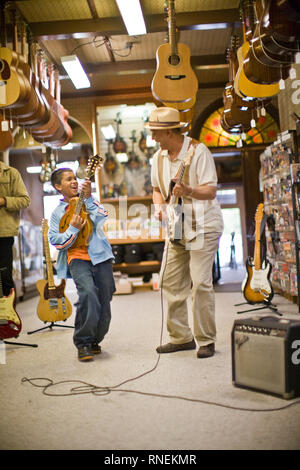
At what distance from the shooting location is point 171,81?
16.9 ft

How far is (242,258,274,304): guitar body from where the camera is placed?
5039 mm

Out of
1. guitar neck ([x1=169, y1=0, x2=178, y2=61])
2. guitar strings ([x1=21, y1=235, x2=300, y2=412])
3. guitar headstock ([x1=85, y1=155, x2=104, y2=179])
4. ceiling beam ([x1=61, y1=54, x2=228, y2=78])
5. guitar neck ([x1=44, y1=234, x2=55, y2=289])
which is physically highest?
ceiling beam ([x1=61, y1=54, x2=228, y2=78])

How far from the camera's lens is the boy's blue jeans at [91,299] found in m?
3.41

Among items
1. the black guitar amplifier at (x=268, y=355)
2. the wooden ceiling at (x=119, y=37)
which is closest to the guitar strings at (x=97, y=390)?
the black guitar amplifier at (x=268, y=355)

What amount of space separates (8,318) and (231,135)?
5.55 meters

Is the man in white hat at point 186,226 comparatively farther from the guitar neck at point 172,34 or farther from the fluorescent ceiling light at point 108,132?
the fluorescent ceiling light at point 108,132

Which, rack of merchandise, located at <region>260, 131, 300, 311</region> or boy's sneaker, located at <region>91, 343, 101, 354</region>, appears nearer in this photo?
boy's sneaker, located at <region>91, 343, 101, 354</region>

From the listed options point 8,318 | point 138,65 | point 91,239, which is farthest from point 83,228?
point 138,65

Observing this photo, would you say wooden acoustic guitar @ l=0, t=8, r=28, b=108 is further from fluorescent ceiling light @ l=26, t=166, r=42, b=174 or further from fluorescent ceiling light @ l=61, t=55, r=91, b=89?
fluorescent ceiling light @ l=26, t=166, r=42, b=174

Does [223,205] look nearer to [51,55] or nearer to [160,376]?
[51,55]

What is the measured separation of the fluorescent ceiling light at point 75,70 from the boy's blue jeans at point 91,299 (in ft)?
11.0

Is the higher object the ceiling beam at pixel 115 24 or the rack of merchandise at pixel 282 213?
the ceiling beam at pixel 115 24

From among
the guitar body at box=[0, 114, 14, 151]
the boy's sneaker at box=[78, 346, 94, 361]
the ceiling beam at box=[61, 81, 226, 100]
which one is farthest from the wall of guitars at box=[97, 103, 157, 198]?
the boy's sneaker at box=[78, 346, 94, 361]

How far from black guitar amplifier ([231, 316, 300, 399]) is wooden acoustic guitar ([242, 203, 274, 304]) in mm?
2599
